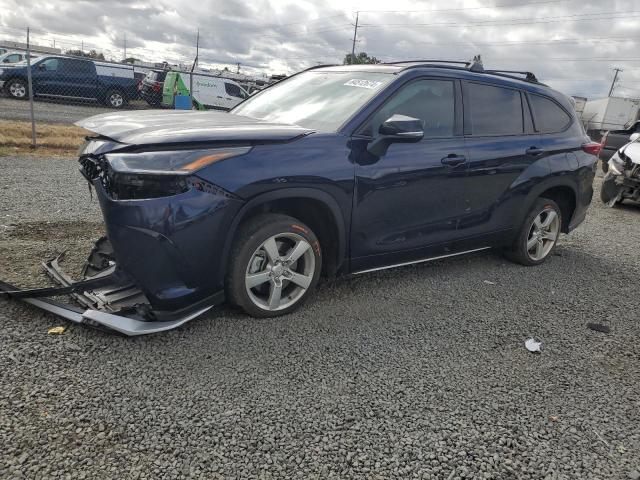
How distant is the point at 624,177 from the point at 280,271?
8.05 meters

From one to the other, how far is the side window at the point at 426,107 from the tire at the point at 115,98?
18.4m

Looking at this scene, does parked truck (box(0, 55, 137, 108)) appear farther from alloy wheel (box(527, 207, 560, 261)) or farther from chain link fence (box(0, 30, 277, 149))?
alloy wheel (box(527, 207, 560, 261))

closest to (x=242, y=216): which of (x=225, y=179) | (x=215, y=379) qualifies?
(x=225, y=179)

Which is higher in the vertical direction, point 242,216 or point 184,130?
point 184,130

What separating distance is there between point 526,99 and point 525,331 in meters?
2.34

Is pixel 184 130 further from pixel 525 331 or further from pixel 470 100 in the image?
pixel 525 331

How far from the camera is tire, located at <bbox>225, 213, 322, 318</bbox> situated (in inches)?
126

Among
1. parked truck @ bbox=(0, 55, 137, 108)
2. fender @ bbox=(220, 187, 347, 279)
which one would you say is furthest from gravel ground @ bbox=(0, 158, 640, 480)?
parked truck @ bbox=(0, 55, 137, 108)

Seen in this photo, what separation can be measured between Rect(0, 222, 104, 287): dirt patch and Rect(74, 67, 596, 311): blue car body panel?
4.20 feet

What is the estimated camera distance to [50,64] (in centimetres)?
1798

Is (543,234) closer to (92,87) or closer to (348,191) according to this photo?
(348,191)

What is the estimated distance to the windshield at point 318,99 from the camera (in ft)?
12.1

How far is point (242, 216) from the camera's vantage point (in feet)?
10.1

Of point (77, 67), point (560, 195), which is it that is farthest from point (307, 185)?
point (77, 67)
